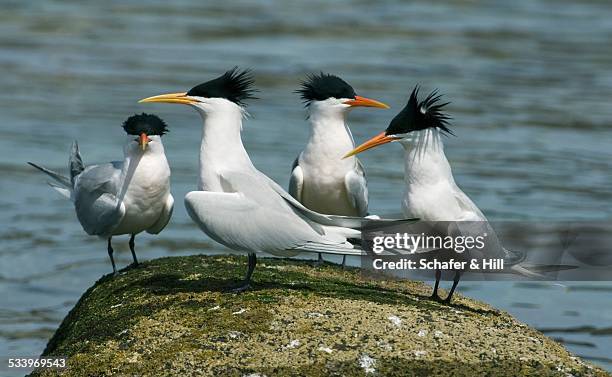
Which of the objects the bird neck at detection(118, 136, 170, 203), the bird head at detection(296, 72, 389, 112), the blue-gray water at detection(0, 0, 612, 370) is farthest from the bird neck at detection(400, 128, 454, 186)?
the blue-gray water at detection(0, 0, 612, 370)

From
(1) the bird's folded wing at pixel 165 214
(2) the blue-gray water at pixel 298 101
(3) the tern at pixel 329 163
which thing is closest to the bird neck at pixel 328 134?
(3) the tern at pixel 329 163

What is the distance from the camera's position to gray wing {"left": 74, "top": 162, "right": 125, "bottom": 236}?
6379mm

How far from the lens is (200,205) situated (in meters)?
5.53

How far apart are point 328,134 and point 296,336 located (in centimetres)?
225

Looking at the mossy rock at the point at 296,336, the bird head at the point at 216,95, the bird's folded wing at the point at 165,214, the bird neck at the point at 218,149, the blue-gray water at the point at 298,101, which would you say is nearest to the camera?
the mossy rock at the point at 296,336

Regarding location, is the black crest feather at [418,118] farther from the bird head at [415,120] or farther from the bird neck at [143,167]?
the bird neck at [143,167]

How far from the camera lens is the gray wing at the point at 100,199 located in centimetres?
638

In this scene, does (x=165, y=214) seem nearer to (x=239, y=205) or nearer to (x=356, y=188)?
(x=239, y=205)

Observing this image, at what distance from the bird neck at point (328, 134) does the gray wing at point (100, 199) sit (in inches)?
47.1

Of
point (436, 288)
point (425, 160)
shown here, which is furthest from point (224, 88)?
point (436, 288)

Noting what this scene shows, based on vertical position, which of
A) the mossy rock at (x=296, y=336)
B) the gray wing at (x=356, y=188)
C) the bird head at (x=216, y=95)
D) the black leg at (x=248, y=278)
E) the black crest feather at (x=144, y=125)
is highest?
the bird head at (x=216, y=95)

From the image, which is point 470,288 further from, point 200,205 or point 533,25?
point 533,25

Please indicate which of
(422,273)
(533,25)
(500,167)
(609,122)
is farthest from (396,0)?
(422,273)

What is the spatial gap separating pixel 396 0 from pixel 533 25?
362cm
